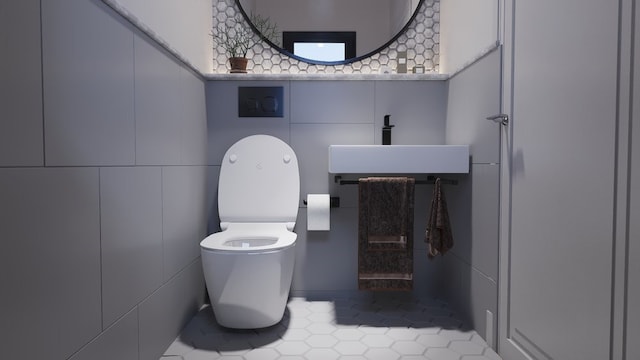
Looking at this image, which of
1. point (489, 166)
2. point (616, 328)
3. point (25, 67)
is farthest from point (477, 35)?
point (25, 67)

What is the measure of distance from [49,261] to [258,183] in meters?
1.35

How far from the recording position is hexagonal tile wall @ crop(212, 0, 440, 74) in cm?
254

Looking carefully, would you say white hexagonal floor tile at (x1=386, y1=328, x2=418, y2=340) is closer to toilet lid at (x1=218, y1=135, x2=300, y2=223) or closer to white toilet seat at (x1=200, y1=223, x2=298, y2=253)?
white toilet seat at (x1=200, y1=223, x2=298, y2=253)

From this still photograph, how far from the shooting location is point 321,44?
2.52 meters

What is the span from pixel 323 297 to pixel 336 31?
1.55 metres

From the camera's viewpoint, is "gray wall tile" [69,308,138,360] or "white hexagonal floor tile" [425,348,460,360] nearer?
"gray wall tile" [69,308,138,360]

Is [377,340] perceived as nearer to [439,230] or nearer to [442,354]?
[442,354]

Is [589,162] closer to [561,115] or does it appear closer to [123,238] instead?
[561,115]

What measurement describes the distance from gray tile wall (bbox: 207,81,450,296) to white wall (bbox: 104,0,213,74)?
0.20 m

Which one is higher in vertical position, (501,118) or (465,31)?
(465,31)

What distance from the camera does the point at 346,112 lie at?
2424 millimetres

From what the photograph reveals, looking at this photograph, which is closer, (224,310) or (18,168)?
(18,168)

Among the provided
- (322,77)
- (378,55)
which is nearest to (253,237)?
(322,77)

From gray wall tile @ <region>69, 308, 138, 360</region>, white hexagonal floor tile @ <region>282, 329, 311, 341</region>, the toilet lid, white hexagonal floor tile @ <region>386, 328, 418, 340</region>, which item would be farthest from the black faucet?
gray wall tile @ <region>69, 308, 138, 360</region>
